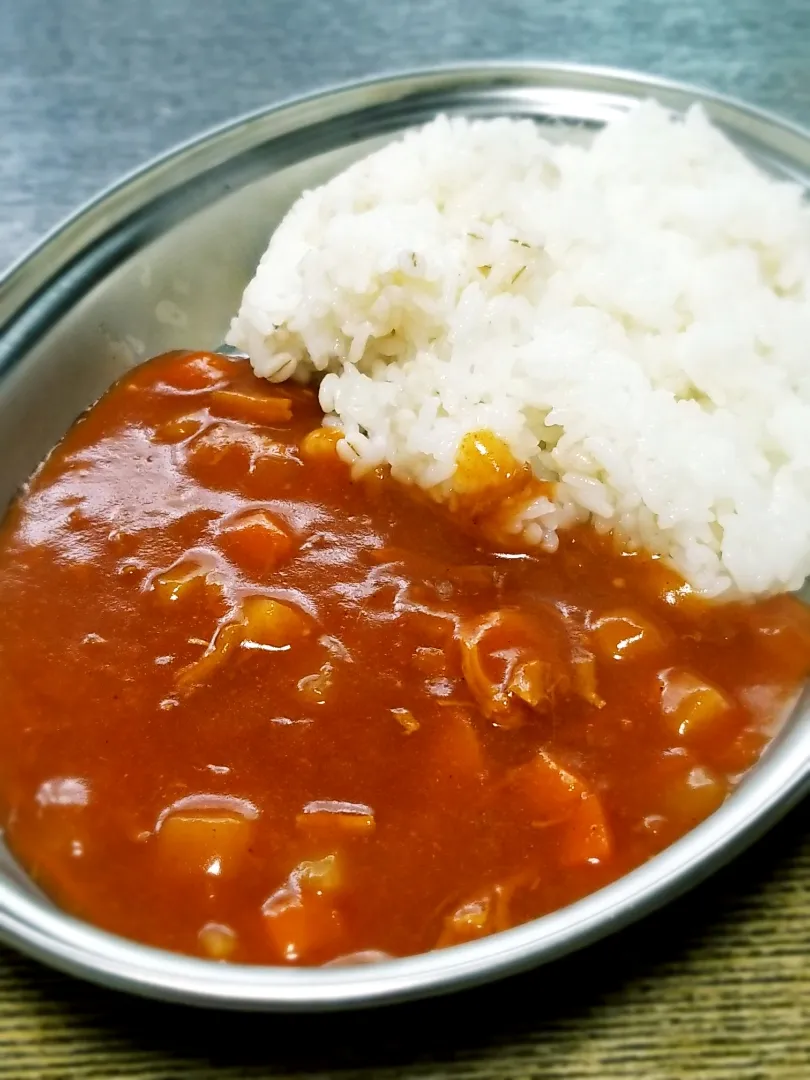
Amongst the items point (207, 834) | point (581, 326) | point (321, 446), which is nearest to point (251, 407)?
point (321, 446)

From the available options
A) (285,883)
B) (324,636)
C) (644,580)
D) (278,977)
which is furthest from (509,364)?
(278,977)

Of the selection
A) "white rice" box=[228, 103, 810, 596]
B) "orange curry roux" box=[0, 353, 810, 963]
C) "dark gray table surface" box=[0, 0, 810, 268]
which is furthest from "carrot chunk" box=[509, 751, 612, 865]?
"dark gray table surface" box=[0, 0, 810, 268]

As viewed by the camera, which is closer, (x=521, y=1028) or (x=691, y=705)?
(x=521, y=1028)

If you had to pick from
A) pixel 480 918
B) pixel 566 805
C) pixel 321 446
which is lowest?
pixel 480 918

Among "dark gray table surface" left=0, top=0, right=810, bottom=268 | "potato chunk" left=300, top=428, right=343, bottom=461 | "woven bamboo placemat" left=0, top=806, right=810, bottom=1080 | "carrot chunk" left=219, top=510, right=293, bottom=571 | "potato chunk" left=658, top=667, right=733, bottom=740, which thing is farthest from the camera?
"dark gray table surface" left=0, top=0, right=810, bottom=268

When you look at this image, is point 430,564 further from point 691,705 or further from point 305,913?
point 305,913

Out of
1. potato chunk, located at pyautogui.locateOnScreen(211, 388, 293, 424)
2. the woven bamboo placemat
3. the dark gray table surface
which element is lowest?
the woven bamboo placemat

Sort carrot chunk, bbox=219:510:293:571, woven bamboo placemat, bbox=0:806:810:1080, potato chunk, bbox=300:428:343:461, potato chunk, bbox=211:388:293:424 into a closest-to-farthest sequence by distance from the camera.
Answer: woven bamboo placemat, bbox=0:806:810:1080, carrot chunk, bbox=219:510:293:571, potato chunk, bbox=300:428:343:461, potato chunk, bbox=211:388:293:424

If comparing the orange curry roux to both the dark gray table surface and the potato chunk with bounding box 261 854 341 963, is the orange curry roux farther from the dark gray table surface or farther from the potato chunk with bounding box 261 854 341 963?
the dark gray table surface
